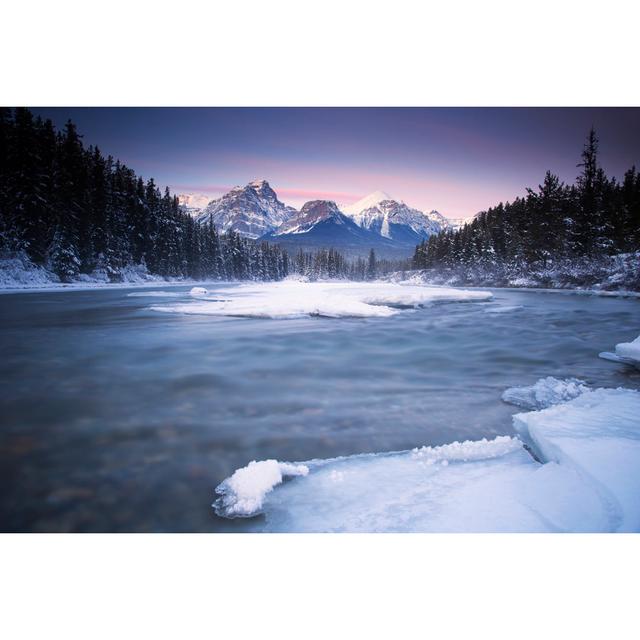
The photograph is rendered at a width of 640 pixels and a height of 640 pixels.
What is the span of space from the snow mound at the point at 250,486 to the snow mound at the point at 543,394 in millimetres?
3011

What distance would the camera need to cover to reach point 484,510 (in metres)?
2.23

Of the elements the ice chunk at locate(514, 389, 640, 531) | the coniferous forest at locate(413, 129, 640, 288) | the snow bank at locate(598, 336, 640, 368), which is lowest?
the snow bank at locate(598, 336, 640, 368)

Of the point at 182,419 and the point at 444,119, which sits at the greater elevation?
the point at 444,119

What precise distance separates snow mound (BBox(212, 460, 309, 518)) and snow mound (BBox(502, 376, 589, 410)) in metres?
3.01

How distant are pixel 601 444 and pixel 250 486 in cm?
262

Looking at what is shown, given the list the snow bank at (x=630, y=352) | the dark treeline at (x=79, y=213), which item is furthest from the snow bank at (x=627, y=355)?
the dark treeline at (x=79, y=213)

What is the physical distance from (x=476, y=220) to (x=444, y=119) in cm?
5505

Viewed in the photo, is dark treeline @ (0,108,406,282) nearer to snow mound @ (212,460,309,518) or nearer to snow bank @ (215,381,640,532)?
snow mound @ (212,460,309,518)

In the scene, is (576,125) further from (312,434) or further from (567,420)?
(312,434)

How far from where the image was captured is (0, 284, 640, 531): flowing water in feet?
8.51

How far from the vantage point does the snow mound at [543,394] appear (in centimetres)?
432

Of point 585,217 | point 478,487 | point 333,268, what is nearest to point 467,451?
point 478,487

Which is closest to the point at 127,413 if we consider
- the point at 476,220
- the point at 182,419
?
the point at 182,419

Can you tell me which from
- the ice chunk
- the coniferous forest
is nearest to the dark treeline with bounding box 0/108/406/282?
the ice chunk
